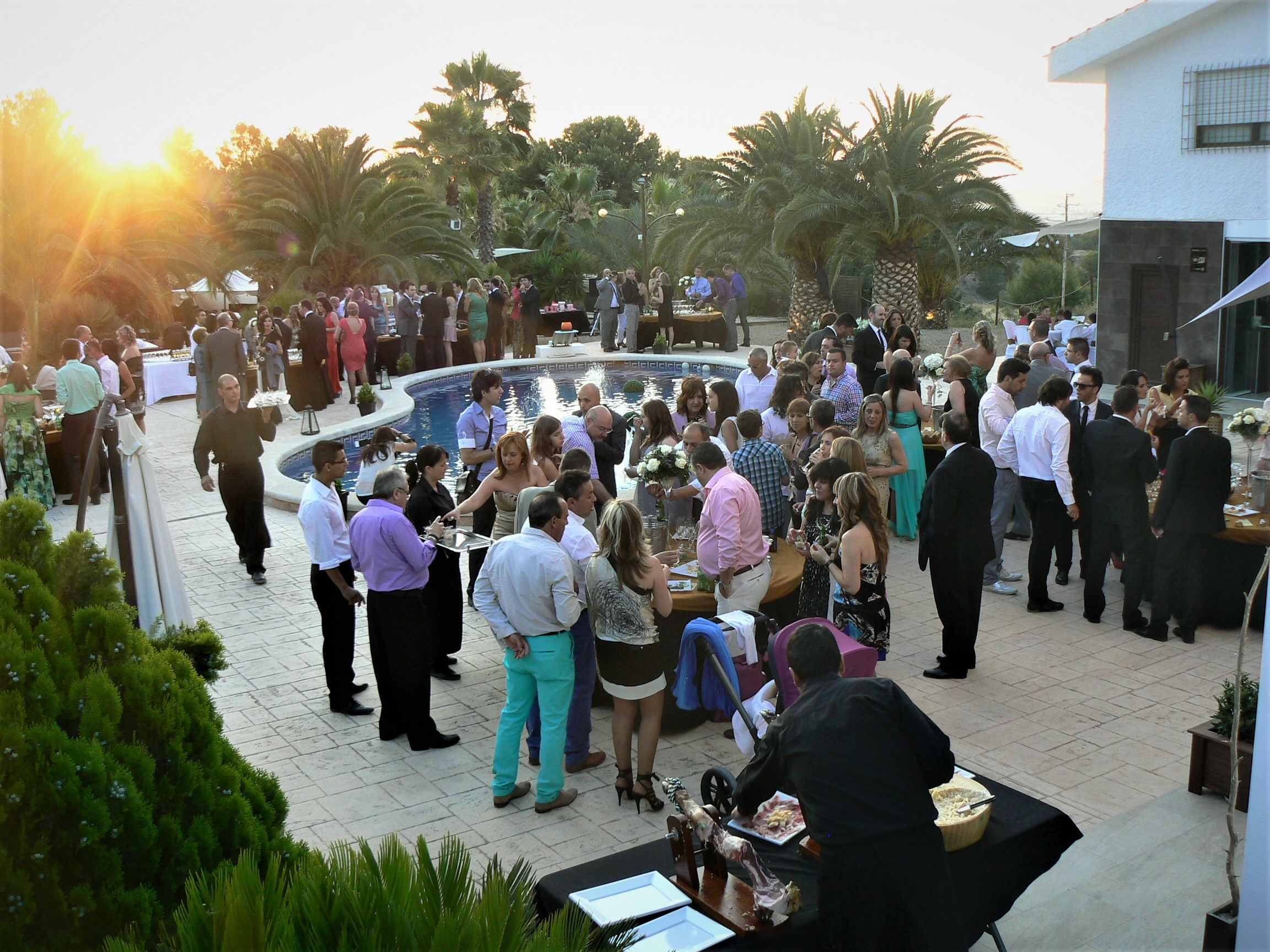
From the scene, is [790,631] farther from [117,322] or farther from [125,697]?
[117,322]

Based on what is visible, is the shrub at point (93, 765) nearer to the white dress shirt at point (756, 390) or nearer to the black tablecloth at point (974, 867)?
the black tablecloth at point (974, 867)

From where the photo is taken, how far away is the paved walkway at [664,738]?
6238 mm

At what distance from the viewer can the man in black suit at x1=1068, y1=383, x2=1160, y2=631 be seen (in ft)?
28.1

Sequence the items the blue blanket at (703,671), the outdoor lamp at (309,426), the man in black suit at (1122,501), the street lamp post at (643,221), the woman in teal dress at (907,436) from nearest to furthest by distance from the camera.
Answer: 1. the blue blanket at (703,671)
2. the man in black suit at (1122,501)
3. the woman in teal dress at (907,436)
4. the outdoor lamp at (309,426)
5. the street lamp post at (643,221)

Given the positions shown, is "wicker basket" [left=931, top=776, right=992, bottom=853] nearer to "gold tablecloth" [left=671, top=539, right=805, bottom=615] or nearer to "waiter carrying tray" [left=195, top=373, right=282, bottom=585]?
"gold tablecloth" [left=671, top=539, right=805, bottom=615]

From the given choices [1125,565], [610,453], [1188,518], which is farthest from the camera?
[610,453]

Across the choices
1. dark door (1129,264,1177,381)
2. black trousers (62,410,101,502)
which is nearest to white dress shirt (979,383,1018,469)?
dark door (1129,264,1177,381)

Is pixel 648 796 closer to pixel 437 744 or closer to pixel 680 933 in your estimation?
pixel 437 744

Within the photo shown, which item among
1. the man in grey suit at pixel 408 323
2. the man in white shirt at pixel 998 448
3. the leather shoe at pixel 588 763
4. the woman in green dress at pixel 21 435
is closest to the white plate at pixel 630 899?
the leather shoe at pixel 588 763

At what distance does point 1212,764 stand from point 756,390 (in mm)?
6369

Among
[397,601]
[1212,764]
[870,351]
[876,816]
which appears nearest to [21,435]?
[397,601]

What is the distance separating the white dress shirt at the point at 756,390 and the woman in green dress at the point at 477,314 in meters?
13.6

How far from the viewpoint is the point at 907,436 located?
10.9 metres

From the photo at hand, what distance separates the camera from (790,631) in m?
5.35
